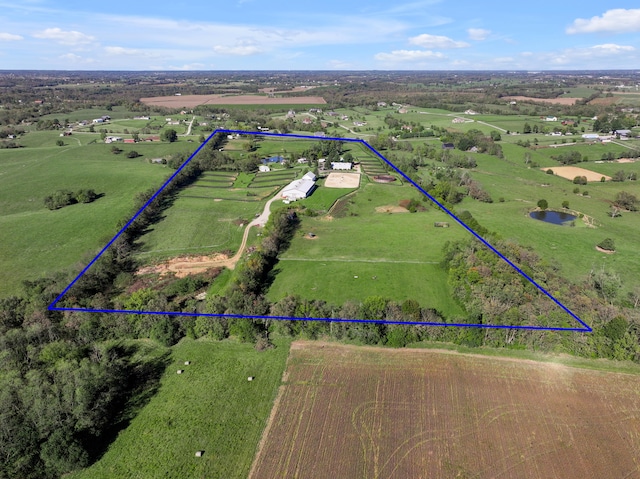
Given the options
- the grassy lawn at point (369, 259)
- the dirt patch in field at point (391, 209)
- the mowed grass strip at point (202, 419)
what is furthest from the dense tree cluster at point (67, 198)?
the dirt patch in field at point (391, 209)

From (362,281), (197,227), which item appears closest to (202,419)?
(362,281)

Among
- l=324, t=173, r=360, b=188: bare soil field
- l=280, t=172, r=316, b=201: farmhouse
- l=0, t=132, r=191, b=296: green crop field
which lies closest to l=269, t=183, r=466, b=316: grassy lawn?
l=280, t=172, r=316, b=201: farmhouse

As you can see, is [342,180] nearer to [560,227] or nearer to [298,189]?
[298,189]

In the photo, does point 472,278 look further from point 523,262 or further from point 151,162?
point 151,162

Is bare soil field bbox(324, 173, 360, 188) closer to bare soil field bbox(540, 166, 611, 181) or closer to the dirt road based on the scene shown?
the dirt road

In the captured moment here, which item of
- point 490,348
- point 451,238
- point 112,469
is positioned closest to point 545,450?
point 490,348

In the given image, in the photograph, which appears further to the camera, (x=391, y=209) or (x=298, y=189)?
(x=298, y=189)
